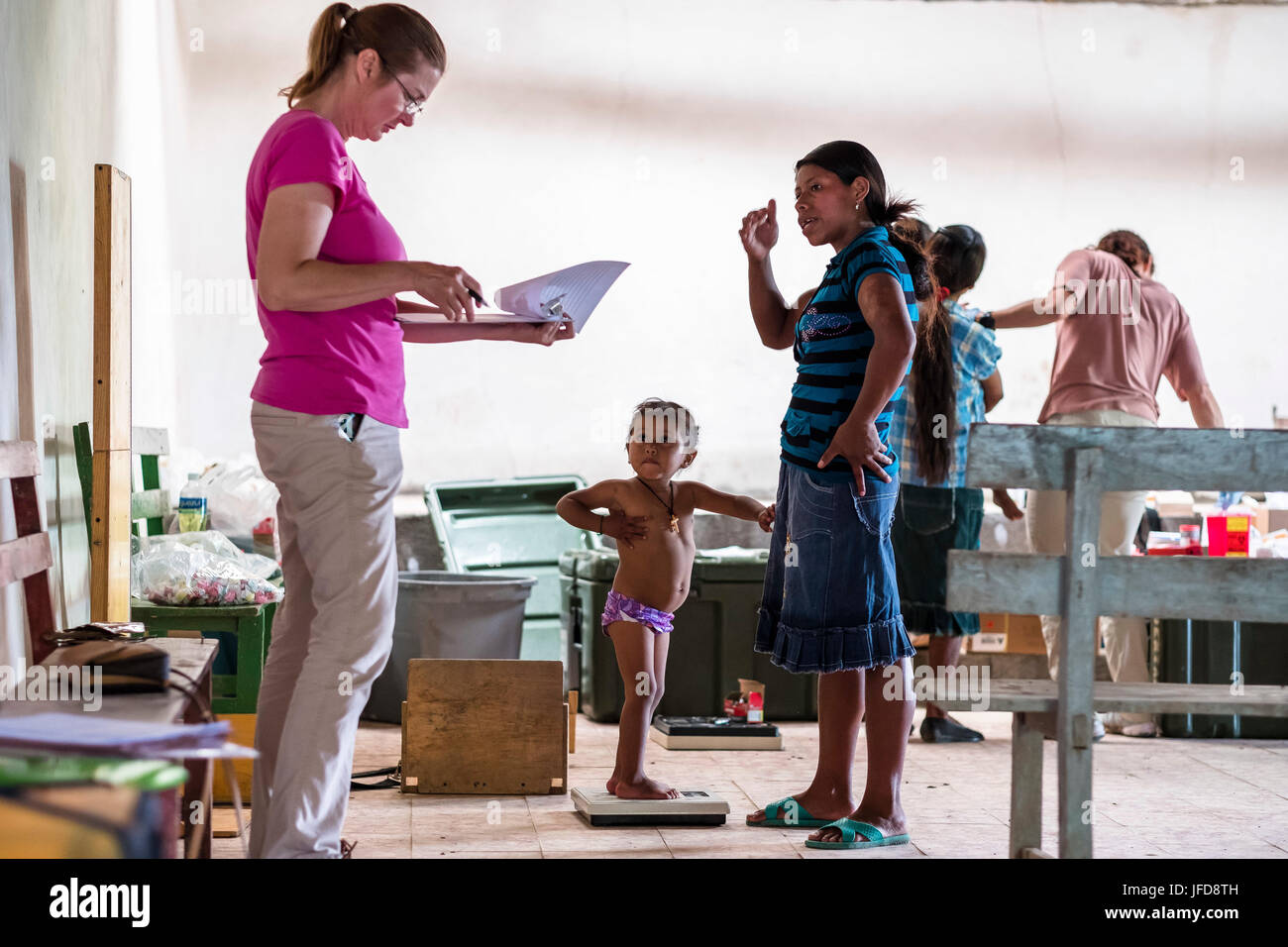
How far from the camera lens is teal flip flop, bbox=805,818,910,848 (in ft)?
9.52

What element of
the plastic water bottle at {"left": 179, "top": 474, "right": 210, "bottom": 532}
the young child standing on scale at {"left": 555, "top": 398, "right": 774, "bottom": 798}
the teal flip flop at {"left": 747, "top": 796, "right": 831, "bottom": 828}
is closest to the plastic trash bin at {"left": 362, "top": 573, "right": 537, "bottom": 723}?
the plastic water bottle at {"left": 179, "top": 474, "right": 210, "bottom": 532}

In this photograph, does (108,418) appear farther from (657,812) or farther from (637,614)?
(657,812)

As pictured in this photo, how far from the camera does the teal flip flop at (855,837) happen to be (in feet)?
9.52

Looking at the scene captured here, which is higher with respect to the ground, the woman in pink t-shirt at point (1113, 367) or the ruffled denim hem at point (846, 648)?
the woman in pink t-shirt at point (1113, 367)

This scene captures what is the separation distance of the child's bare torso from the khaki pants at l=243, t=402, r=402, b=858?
120 cm

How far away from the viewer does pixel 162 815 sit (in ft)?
5.39

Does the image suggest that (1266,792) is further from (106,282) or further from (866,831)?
(106,282)

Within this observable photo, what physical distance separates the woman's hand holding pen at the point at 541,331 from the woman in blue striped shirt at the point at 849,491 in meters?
0.62

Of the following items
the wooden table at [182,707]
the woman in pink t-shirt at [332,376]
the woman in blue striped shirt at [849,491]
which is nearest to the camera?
the wooden table at [182,707]

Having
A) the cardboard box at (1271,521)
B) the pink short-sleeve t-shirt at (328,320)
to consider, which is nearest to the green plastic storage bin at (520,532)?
the cardboard box at (1271,521)

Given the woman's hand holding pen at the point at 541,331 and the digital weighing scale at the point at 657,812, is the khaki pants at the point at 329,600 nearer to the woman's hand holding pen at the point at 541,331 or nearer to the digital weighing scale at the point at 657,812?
Result: the woman's hand holding pen at the point at 541,331

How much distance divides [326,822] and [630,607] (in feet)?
4.36

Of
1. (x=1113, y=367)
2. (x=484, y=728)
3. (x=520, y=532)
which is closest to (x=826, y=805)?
(x=484, y=728)

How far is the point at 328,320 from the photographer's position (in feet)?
7.41
